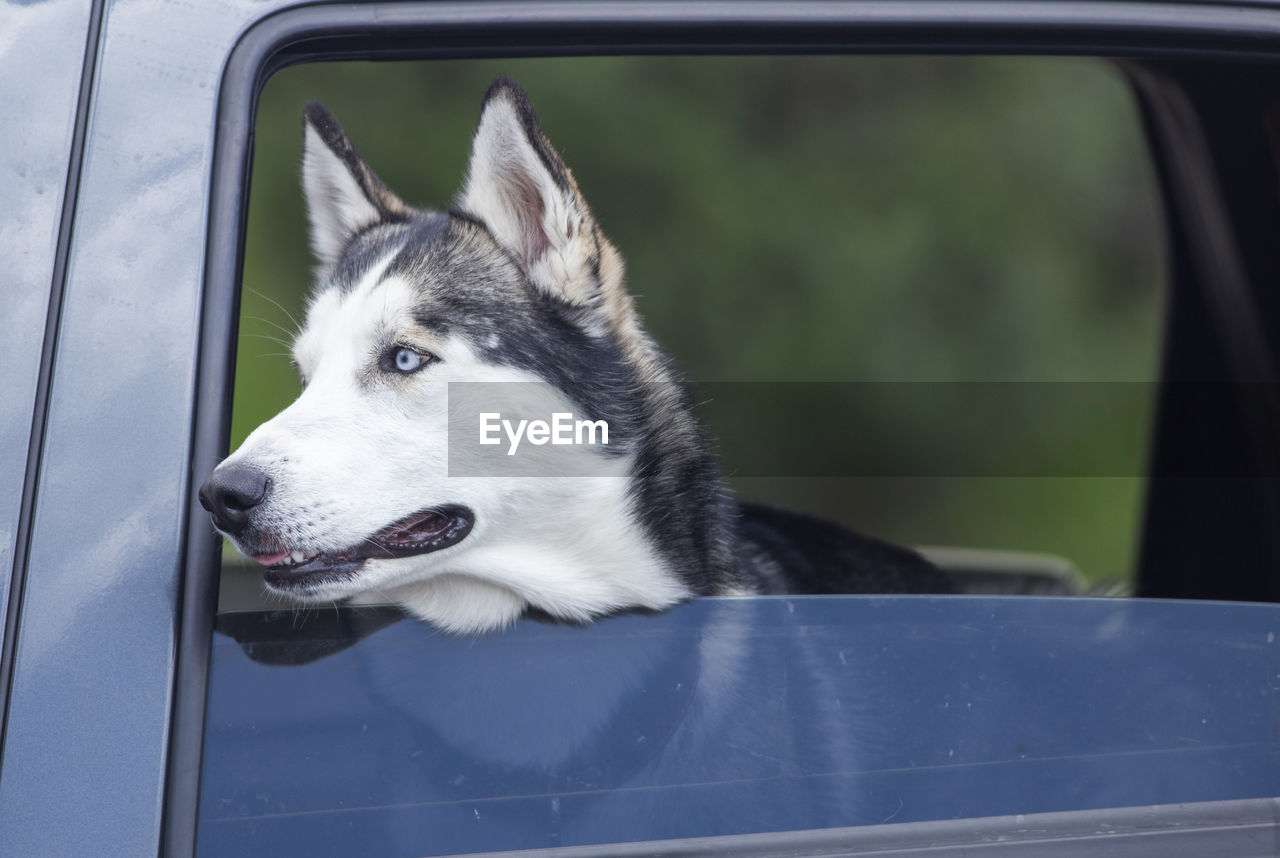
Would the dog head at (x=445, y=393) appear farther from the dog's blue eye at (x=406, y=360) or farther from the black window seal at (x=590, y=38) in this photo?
the black window seal at (x=590, y=38)

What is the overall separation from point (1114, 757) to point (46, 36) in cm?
140

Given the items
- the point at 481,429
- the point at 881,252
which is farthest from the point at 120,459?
the point at 881,252

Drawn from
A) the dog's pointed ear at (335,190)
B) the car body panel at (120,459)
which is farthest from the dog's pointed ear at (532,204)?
the car body panel at (120,459)

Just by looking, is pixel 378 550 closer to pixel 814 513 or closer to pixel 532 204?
pixel 532 204

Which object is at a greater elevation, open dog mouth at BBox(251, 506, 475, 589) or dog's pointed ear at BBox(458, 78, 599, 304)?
dog's pointed ear at BBox(458, 78, 599, 304)

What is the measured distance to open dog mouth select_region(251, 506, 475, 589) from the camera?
1359 millimetres

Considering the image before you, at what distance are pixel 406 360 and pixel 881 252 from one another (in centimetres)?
368

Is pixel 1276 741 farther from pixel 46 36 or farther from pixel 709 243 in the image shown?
pixel 709 243

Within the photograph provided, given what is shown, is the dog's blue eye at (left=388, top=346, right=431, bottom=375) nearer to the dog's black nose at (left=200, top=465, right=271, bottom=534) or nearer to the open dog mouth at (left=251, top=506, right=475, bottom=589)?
the open dog mouth at (left=251, top=506, right=475, bottom=589)

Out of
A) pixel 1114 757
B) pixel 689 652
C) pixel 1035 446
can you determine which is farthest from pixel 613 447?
pixel 1035 446

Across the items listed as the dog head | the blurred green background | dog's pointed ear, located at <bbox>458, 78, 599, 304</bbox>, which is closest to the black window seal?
the dog head

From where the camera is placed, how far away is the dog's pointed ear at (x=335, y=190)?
1.85 m

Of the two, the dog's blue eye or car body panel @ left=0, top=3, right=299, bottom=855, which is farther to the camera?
the dog's blue eye

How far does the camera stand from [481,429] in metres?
1.63
